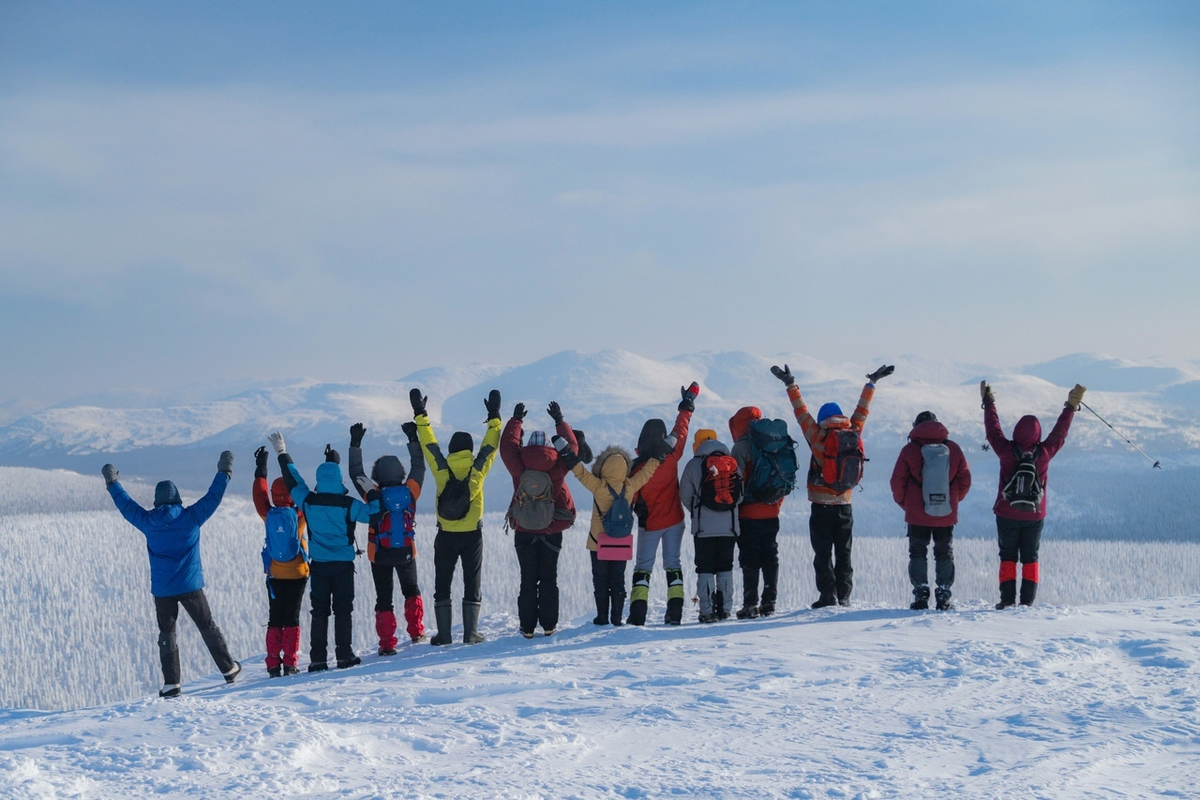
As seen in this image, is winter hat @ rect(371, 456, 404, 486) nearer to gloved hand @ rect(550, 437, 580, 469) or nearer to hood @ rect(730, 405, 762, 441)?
gloved hand @ rect(550, 437, 580, 469)

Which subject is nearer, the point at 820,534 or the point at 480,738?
the point at 480,738

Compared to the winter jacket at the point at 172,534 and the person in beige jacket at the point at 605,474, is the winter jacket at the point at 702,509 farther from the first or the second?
the winter jacket at the point at 172,534

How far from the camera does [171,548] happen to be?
815cm

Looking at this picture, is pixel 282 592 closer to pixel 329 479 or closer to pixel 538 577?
pixel 329 479

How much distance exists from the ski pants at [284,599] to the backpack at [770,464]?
14.9 feet

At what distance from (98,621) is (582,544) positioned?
15.8 m

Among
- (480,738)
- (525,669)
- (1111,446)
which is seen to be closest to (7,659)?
(525,669)

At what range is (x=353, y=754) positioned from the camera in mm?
5141

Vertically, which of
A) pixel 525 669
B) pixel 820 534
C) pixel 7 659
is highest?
pixel 820 534

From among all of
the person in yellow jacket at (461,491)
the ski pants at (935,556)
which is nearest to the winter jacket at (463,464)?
the person in yellow jacket at (461,491)

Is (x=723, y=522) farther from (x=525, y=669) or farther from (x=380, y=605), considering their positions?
(x=380, y=605)

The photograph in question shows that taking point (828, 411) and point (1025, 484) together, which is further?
point (828, 411)

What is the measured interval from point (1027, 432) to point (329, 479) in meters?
6.85

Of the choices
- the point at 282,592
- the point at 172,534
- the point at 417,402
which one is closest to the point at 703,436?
the point at 417,402
